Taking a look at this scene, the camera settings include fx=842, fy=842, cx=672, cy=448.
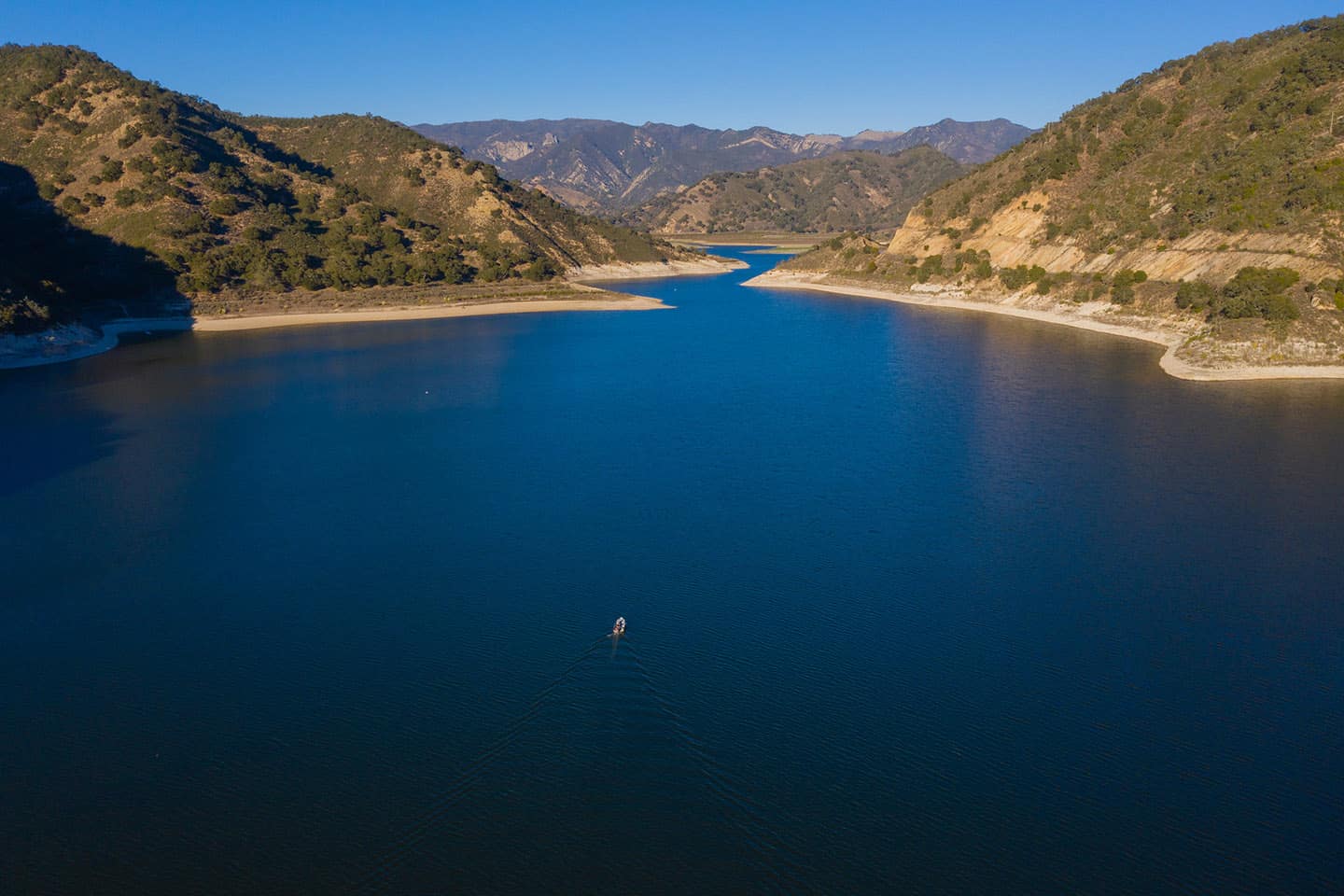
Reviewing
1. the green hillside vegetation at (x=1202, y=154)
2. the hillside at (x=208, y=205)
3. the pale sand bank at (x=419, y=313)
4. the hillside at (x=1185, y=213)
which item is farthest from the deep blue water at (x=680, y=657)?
the hillside at (x=208, y=205)

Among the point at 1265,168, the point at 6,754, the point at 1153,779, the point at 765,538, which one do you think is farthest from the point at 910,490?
the point at 1265,168

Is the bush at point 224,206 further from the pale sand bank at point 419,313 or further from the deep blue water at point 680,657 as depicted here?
the deep blue water at point 680,657

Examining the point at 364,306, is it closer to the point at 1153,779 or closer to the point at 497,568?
the point at 497,568

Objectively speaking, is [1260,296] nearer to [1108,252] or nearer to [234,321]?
[1108,252]

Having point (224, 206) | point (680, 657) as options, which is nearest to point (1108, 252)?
point (680, 657)

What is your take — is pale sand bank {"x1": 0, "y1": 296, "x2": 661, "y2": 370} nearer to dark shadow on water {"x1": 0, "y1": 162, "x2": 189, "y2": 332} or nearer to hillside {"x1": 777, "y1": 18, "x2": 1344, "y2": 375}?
dark shadow on water {"x1": 0, "y1": 162, "x2": 189, "y2": 332}
